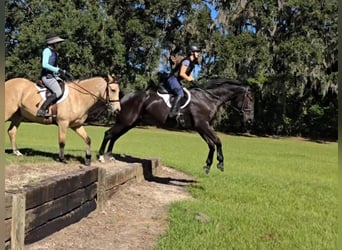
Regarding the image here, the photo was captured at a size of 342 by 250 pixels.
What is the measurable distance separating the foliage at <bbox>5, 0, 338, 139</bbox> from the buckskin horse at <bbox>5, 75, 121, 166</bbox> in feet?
79.4

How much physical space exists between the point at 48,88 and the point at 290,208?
4.45 meters

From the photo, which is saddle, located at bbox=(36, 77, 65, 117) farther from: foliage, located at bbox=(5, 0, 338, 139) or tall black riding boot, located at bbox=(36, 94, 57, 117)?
foliage, located at bbox=(5, 0, 338, 139)

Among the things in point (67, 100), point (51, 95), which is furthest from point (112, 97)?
point (51, 95)

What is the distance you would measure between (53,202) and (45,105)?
3741 millimetres

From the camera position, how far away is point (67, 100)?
27.0 ft

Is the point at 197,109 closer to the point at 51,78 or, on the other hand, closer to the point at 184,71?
the point at 184,71

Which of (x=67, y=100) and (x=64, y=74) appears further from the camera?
(x=67, y=100)

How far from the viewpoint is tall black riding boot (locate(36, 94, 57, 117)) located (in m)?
8.01

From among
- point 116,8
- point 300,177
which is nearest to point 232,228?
point 300,177

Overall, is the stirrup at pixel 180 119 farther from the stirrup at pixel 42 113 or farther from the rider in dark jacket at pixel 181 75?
the stirrup at pixel 42 113

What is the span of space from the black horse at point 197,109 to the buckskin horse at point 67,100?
3.06 feet

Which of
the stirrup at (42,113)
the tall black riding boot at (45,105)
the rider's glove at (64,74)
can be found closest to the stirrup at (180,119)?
the rider's glove at (64,74)

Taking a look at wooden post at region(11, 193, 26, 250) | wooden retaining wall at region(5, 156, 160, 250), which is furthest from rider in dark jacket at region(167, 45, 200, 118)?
wooden post at region(11, 193, 26, 250)

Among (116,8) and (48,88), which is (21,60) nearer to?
(116,8)
